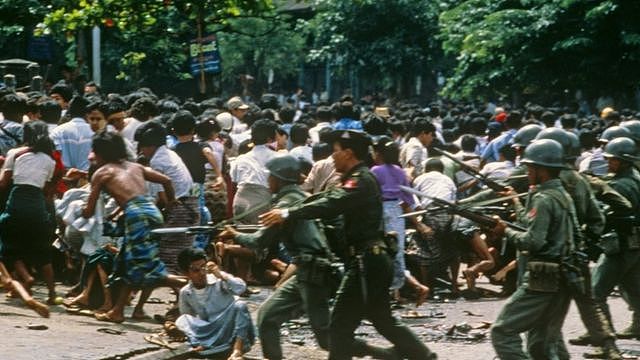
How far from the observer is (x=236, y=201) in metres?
14.4

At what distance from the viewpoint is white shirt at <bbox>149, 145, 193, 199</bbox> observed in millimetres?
12648

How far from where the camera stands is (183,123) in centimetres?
1326

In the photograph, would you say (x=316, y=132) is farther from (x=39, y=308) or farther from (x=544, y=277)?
(x=544, y=277)

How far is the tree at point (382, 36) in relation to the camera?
4703 cm

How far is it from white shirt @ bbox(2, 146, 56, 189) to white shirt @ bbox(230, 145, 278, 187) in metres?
2.63

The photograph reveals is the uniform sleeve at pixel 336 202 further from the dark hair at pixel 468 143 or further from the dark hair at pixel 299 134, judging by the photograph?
the dark hair at pixel 468 143

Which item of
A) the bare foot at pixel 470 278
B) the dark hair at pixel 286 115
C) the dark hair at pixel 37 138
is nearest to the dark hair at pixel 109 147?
the dark hair at pixel 37 138

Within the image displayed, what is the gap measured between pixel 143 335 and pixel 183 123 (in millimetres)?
2558

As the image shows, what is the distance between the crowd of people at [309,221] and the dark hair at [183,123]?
0.03 m

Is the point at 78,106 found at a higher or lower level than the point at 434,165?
higher

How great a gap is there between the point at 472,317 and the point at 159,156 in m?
3.25

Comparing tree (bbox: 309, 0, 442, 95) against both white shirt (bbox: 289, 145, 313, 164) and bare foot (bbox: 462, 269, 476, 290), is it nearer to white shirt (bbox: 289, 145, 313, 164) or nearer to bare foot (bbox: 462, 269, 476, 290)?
white shirt (bbox: 289, 145, 313, 164)

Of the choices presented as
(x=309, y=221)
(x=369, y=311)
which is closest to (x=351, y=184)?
(x=309, y=221)

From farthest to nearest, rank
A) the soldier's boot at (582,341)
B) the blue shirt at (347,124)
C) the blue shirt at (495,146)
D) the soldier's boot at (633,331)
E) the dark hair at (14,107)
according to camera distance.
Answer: the blue shirt at (495,146), the blue shirt at (347,124), the dark hair at (14,107), the soldier's boot at (633,331), the soldier's boot at (582,341)
